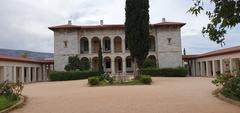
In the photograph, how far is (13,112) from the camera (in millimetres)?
13867

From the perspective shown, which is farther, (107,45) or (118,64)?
(118,64)

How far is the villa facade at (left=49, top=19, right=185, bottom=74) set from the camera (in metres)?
54.5

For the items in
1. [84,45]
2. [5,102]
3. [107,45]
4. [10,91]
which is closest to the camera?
[5,102]

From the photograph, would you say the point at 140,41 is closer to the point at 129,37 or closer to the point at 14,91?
the point at 129,37

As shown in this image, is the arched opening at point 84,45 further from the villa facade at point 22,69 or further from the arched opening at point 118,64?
the villa facade at point 22,69

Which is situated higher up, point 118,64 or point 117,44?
point 117,44

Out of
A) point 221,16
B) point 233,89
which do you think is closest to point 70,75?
point 233,89

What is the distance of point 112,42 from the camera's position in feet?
184

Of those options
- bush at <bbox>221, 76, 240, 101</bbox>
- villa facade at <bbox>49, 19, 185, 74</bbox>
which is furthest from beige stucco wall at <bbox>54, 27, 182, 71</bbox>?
bush at <bbox>221, 76, 240, 101</bbox>

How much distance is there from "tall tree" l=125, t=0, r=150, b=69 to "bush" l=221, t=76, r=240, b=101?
19.1 metres

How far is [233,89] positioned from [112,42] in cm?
4072

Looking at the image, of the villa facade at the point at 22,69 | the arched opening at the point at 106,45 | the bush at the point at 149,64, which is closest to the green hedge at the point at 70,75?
the villa facade at the point at 22,69

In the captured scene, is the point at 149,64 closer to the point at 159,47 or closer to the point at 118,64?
the point at 159,47

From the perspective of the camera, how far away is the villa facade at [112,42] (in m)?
54.5
